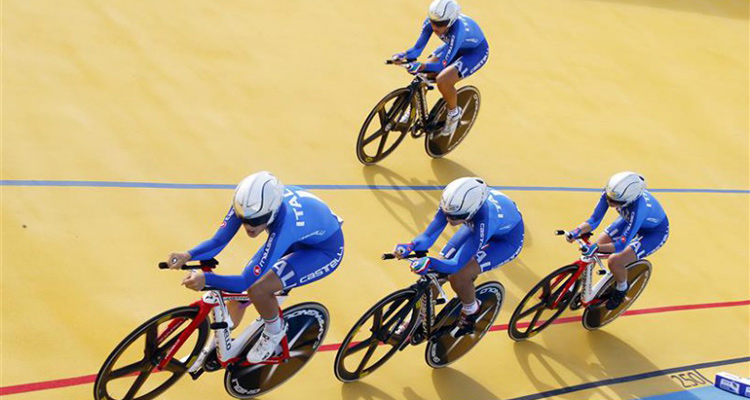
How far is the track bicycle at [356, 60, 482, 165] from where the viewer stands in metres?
6.61

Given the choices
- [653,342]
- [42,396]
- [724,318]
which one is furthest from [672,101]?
[42,396]

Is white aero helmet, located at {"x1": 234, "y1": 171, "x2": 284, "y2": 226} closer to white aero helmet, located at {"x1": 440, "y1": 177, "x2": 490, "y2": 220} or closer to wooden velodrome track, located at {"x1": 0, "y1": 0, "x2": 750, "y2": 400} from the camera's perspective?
white aero helmet, located at {"x1": 440, "y1": 177, "x2": 490, "y2": 220}

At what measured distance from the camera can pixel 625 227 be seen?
541 cm

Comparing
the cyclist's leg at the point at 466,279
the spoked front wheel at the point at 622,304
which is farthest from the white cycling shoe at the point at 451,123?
the cyclist's leg at the point at 466,279

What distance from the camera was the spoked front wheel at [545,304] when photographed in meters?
5.35

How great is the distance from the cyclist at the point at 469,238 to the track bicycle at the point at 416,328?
8 cm

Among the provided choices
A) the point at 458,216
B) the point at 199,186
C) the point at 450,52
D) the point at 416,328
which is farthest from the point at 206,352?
the point at 450,52

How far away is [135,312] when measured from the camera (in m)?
4.80

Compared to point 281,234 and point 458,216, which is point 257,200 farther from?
point 458,216

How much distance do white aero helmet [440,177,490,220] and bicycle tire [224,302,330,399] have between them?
0.91 metres

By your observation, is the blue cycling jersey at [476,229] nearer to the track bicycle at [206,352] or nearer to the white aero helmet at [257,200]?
the track bicycle at [206,352]

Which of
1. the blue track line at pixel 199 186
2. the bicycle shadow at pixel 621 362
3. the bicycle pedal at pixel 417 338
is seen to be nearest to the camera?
the bicycle pedal at pixel 417 338

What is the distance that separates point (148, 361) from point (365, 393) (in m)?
1.35

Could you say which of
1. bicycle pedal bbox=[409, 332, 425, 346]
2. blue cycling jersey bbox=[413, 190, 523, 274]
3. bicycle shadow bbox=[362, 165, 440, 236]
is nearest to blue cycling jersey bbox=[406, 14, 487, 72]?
bicycle shadow bbox=[362, 165, 440, 236]
